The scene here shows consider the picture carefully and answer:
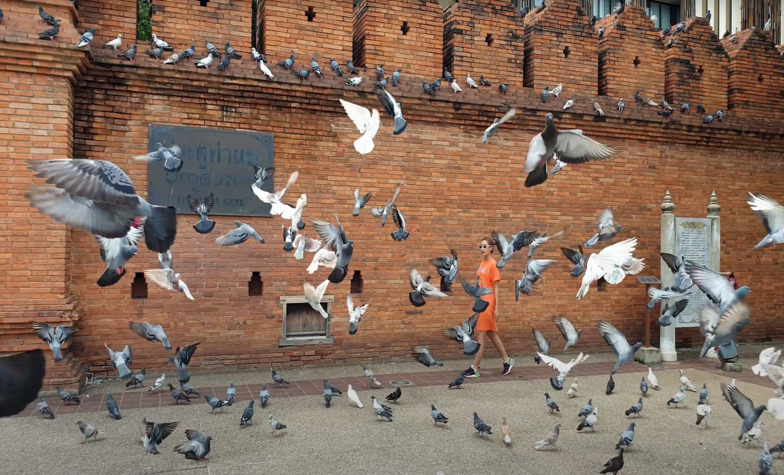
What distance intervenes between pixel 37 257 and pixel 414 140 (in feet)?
16.7

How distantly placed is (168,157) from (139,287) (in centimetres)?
207

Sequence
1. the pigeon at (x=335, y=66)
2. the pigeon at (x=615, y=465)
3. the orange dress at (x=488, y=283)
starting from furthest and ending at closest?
1. the pigeon at (x=335, y=66)
2. the orange dress at (x=488, y=283)
3. the pigeon at (x=615, y=465)

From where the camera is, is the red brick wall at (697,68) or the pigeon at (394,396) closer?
the pigeon at (394,396)

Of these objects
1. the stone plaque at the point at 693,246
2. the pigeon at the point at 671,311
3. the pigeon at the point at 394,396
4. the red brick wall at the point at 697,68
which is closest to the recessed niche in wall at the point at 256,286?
the pigeon at the point at 394,396

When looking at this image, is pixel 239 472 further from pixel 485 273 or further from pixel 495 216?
pixel 495 216

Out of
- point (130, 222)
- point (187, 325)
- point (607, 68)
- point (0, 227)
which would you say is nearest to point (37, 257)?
point (0, 227)

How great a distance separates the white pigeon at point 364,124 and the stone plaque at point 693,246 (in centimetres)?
606

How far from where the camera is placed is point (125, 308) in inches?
283

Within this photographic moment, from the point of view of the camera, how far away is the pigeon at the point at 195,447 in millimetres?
4312

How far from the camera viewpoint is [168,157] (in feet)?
20.3

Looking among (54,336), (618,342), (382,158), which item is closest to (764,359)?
(618,342)

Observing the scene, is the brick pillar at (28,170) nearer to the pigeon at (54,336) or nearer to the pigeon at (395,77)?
the pigeon at (54,336)

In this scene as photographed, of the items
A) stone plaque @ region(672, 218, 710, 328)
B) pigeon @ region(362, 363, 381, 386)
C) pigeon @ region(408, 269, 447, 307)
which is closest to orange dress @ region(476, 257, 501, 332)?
pigeon @ region(408, 269, 447, 307)

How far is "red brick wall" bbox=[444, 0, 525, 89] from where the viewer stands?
29.0 feet
